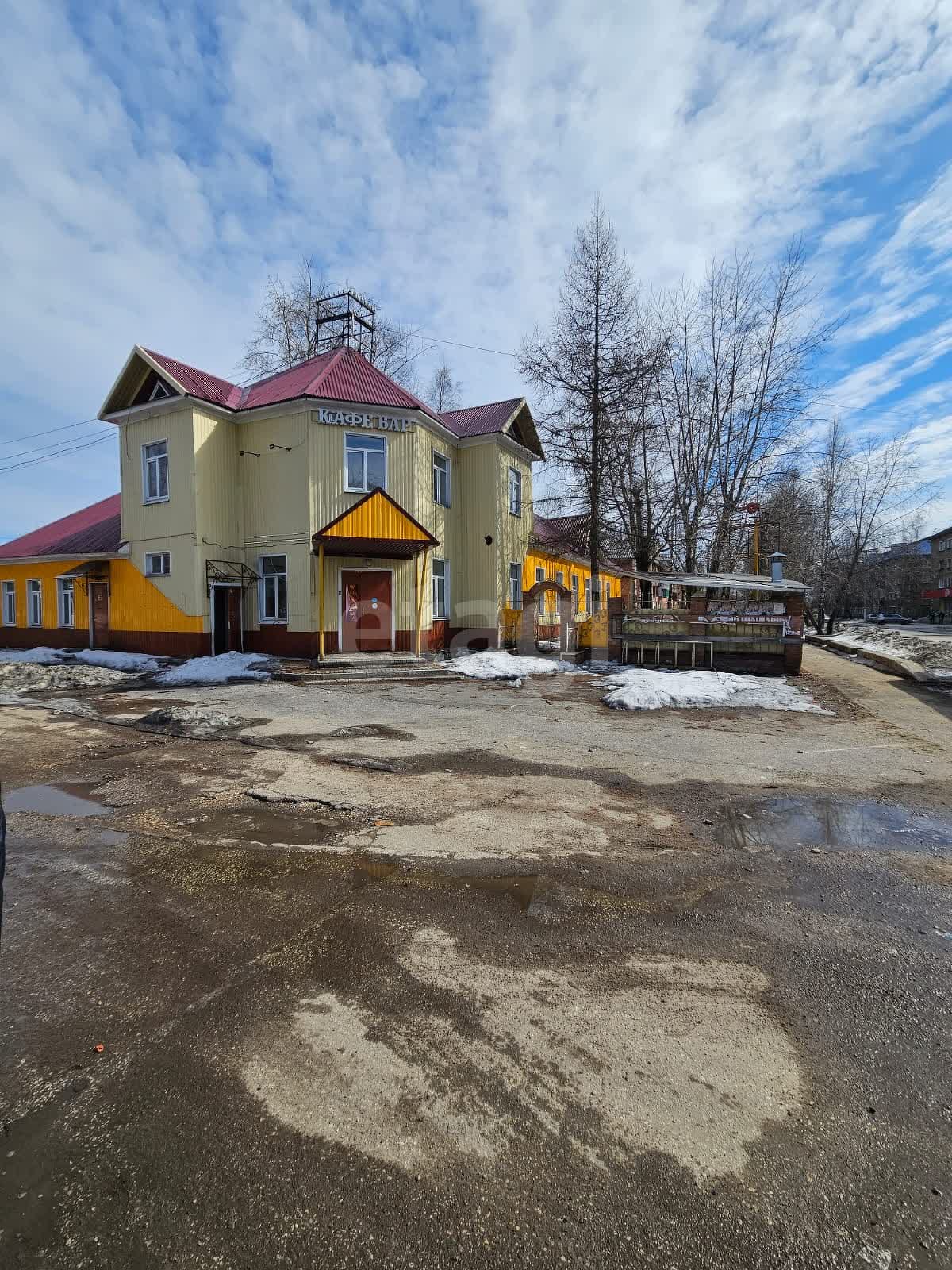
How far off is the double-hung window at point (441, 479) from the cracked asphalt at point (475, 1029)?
50.1 ft

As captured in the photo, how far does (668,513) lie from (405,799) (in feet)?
70.9

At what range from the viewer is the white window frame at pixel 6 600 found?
76.1ft

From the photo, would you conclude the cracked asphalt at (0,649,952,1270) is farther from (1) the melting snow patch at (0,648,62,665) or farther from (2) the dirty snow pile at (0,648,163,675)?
(1) the melting snow patch at (0,648,62,665)

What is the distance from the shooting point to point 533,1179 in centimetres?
189

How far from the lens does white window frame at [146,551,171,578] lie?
17.8 m

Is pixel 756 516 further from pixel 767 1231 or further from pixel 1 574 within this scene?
pixel 1 574

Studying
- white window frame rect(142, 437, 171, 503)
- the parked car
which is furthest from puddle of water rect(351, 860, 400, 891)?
the parked car

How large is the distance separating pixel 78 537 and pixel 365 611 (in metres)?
13.0

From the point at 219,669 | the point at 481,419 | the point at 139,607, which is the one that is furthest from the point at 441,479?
the point at 139,607

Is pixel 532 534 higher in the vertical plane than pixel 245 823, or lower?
higher

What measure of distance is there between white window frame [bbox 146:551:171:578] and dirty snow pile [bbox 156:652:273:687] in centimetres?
302

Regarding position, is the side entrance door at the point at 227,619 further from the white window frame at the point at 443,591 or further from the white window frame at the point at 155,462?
the white window frame at the point at 443,591

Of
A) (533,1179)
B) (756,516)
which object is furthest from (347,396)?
(533,1179)

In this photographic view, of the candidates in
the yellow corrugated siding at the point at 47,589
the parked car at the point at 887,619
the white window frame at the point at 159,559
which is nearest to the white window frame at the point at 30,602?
the yellow corrugated siding at the point at 47,589
